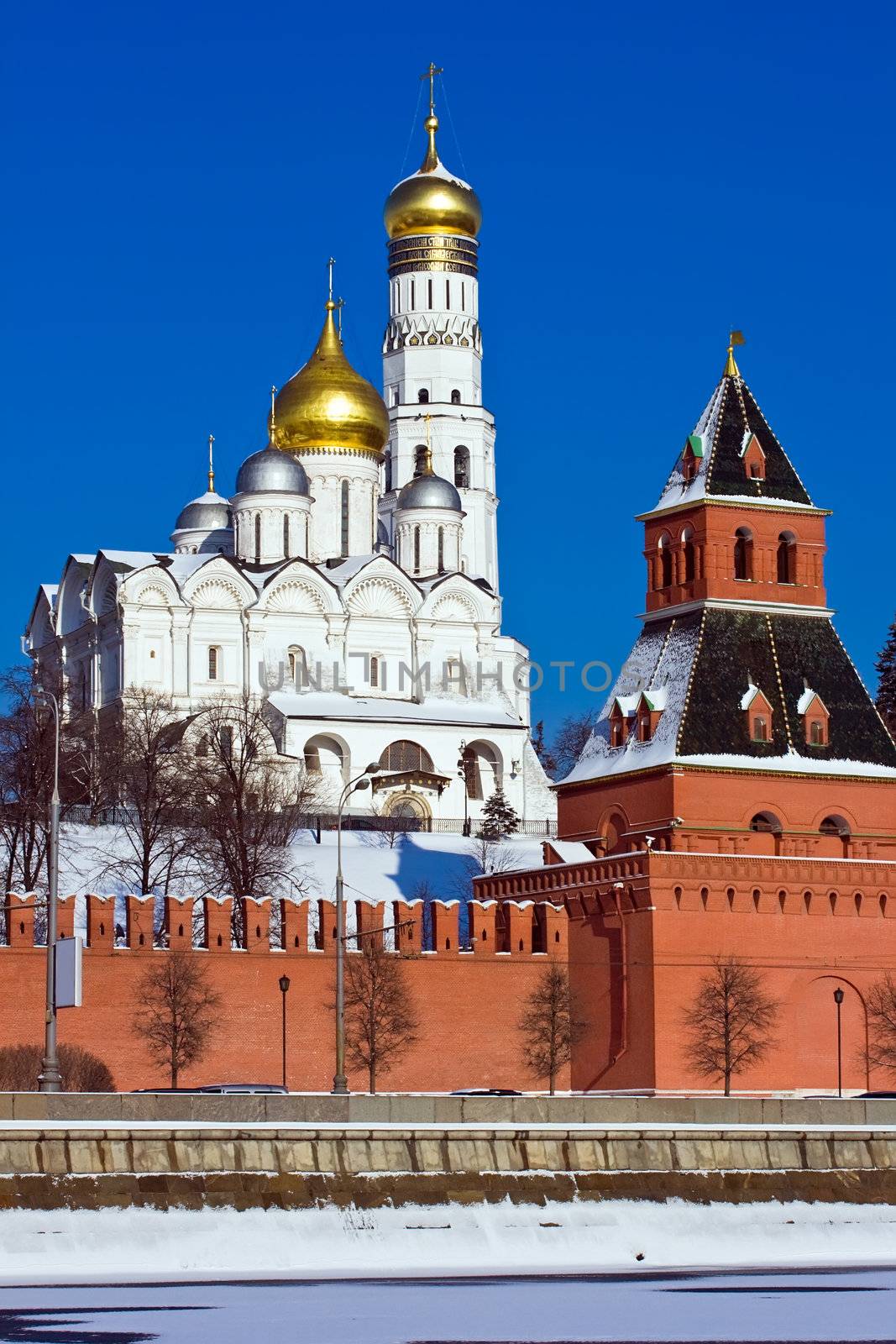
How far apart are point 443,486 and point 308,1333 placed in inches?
2657

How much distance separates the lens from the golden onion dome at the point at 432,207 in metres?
95.2

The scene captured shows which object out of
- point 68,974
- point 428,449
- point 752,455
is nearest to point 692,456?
point 752,455

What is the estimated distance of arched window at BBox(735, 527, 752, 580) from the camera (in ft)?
165

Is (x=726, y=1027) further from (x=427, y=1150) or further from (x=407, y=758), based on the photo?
(x=407, y=758)

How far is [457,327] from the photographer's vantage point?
96.2m

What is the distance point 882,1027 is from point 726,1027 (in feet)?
10.0

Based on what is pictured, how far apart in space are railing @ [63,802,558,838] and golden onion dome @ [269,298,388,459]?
47.6ft

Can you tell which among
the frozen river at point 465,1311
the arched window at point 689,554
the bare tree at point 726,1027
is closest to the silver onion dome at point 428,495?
the arched window at point 689,554

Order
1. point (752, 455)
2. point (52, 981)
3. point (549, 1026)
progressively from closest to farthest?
point (52, 981) → point (549, 1026) → point (752, 455)

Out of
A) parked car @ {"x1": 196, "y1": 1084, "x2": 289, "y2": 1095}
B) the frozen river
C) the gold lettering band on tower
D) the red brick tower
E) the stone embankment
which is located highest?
the gold lettering band on tower

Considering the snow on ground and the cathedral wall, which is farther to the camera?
the cathedral wall

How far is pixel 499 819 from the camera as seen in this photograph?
2990 inches

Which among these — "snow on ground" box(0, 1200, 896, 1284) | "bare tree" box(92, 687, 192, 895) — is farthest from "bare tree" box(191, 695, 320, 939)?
"snow on ground" box(0, 1200, 896, 1284)

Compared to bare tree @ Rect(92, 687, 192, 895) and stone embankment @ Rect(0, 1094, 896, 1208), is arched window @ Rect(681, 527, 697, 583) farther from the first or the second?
stone embankment @ Rect(0, 1094, 896, 1208)
